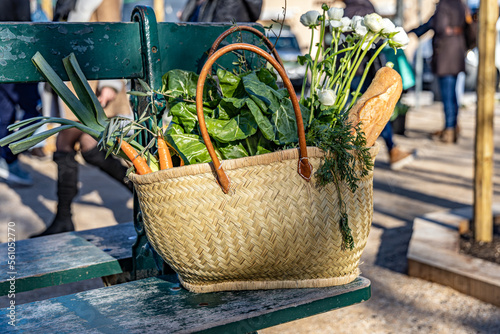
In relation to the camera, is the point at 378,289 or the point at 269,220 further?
the point at 378,289

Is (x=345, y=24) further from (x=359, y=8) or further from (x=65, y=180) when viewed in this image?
(x=359, y=8)

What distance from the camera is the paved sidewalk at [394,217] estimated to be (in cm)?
279

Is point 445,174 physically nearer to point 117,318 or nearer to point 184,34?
point 184,34

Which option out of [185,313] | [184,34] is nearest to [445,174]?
[184,34]

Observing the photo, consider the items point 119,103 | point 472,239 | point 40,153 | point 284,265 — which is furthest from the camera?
point 40,153

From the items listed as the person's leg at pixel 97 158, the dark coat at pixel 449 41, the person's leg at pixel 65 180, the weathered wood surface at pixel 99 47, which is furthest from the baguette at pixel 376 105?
the dark coat at pixel 449 41

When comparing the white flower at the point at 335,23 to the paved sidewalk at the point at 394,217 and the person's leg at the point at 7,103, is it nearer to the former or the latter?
the paved sidewalk at the point at 394,217

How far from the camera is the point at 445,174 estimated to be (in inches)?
236

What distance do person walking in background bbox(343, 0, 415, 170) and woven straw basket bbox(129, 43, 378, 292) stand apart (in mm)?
3499

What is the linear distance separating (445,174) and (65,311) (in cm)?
506

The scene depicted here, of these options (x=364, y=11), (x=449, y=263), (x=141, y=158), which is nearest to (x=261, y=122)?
(x=141, y=158)

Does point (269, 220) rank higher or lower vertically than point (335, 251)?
higher

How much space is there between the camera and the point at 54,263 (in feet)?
6.91

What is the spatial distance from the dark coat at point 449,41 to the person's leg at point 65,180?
17.5 feet
